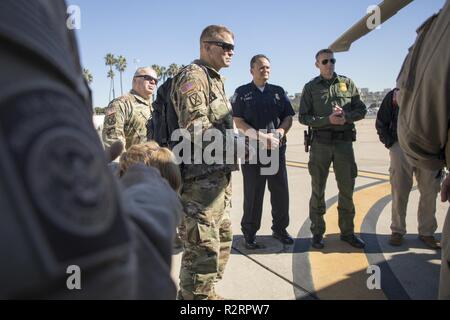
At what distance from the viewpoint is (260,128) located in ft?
12.5

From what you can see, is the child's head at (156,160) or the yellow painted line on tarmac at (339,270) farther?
the yellow painted line on tarmac at (339,270)

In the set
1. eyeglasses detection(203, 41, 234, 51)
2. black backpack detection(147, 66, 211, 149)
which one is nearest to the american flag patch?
black backpack detection(147, 66, 211, 149)

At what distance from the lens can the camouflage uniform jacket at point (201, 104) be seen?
2.29 metres

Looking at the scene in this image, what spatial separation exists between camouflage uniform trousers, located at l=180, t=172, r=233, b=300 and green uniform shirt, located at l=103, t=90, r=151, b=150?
154 cm

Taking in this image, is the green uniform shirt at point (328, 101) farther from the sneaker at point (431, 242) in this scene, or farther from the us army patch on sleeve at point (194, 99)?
the us army patch on sleeve at point (194, 99)

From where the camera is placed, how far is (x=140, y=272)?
56 centimetres

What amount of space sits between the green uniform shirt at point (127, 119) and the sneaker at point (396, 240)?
9.20ft

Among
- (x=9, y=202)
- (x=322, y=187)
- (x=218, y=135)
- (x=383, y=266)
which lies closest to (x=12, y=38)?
(x=9, y=202)

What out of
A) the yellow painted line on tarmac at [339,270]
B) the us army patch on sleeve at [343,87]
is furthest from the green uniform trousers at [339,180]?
the us army patch on sleeve at [343,87]

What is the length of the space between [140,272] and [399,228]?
3607 millimetres

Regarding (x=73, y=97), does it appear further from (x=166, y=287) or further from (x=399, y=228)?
(x=399, y=228)

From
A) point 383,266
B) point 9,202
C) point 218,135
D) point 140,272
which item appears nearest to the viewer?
point 9,202

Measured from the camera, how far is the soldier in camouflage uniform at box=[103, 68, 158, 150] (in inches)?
145

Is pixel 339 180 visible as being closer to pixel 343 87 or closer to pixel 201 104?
pixel 343 87
